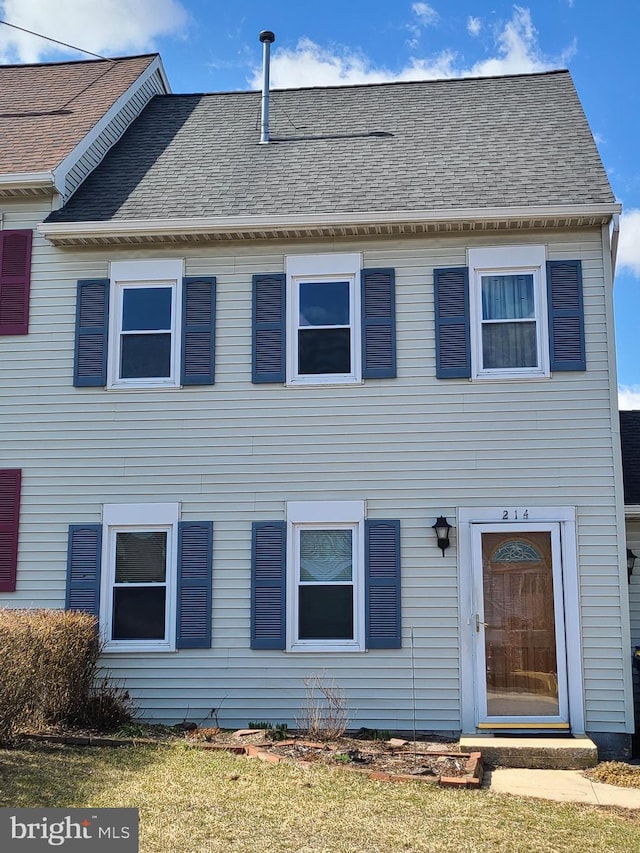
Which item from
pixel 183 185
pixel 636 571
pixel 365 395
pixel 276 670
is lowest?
pixel 276 670

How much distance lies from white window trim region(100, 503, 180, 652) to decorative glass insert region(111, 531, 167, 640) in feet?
0.19

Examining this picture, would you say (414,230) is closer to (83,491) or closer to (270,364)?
(270,364)

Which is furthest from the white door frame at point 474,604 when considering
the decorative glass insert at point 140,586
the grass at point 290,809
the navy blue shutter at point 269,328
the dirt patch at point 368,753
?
the decorative glass insert at point 140,586

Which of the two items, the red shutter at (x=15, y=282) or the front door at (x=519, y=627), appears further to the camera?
the red shutter at (x=15, y=282)

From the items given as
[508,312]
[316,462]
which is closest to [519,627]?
[316,462]

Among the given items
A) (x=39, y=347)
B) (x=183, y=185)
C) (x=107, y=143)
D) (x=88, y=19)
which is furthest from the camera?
(x=88, y=19)

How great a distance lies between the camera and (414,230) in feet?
32.7

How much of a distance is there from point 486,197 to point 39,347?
526cm

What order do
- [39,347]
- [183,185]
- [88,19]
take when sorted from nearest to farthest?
[39,347] → [183,185] → [88,19]

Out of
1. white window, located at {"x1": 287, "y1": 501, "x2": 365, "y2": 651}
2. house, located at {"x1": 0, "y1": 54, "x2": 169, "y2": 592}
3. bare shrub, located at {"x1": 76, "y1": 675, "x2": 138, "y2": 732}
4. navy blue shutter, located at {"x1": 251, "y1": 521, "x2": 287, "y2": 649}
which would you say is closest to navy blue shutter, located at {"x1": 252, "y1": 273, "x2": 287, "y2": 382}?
white window, located at {"x1": 287, "y1": 501, "x2": 365, "y2": 651}

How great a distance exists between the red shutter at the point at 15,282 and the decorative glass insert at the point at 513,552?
5775 millimetres

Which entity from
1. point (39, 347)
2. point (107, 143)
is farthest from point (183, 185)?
point (39, 347)

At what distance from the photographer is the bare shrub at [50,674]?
764cm

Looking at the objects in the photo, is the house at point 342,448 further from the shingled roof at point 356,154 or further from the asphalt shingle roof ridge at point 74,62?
the asphalt shingle roof ridge at point 74,62
